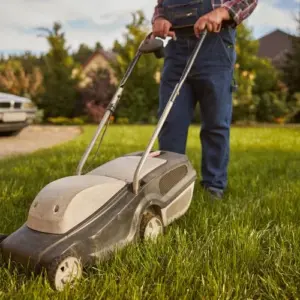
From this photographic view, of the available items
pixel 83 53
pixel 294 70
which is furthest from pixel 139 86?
pixel 83 53

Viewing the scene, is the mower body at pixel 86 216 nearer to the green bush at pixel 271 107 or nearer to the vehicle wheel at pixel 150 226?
the vehicle wheel at pixel 150 226

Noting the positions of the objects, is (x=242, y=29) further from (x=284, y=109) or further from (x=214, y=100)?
(x=214, y=100)

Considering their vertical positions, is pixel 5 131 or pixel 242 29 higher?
pixel 242 29

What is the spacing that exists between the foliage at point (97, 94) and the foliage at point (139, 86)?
0.63 meters

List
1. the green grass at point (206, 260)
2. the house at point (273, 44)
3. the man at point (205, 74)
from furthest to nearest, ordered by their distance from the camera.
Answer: the house at point (273, 44) → the man at point (205, 74) → the green grass at point (206, 260)

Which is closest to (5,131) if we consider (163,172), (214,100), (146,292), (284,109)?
(214,100)

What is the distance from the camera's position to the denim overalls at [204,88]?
9.11 feet

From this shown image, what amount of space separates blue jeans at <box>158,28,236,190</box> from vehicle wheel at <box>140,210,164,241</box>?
992 mm

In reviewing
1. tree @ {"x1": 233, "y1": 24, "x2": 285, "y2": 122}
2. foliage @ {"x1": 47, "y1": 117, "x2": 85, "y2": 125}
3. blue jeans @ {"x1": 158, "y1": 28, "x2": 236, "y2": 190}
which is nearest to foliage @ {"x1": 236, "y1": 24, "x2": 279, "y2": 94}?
tree @ {"x1": 233, "y1": 24, "x2": 285, "y2": 122}

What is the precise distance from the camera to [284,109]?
16578 millimetres

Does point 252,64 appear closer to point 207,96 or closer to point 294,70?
point 294,70

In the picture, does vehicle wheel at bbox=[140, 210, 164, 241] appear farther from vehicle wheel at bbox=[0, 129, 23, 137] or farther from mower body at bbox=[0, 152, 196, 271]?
vehicle wheel at bbox=[0, 129, 23, 137]

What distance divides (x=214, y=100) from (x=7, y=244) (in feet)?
5.19

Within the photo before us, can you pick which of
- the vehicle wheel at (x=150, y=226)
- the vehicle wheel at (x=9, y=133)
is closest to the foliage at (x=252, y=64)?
the vehicle wheel at (x=9, y=133)
